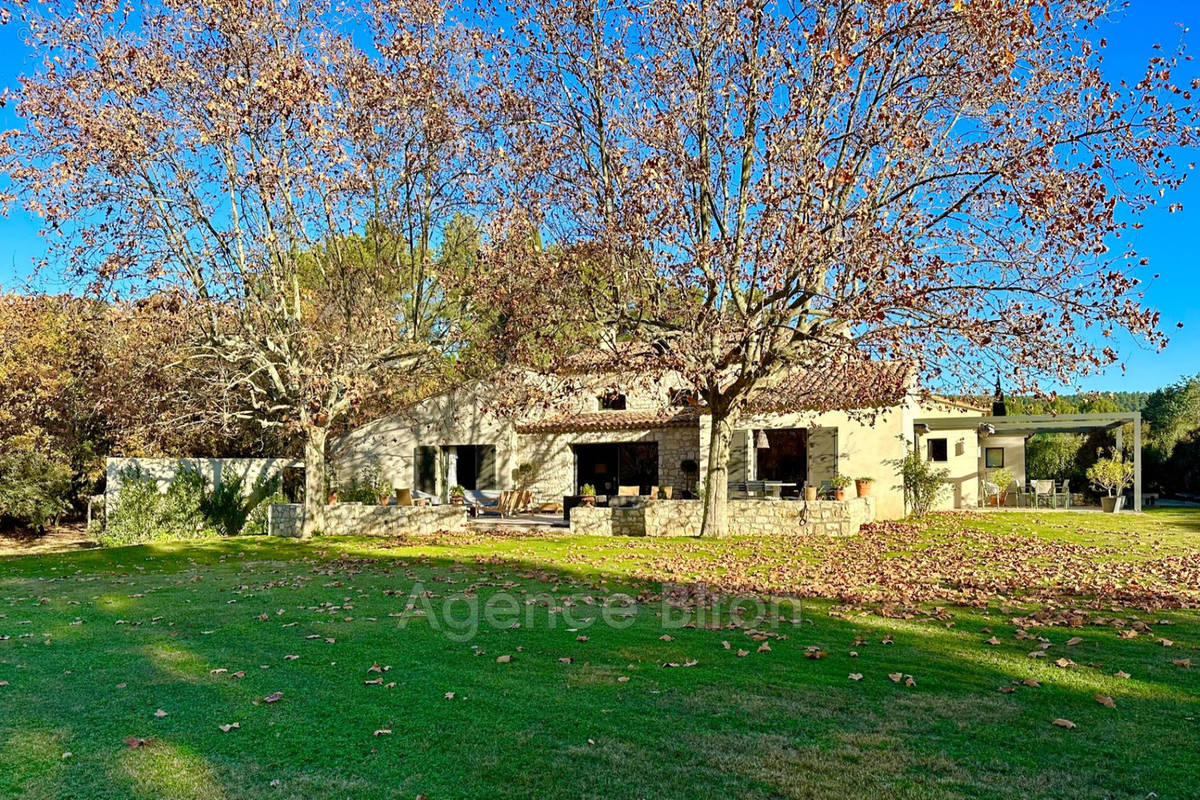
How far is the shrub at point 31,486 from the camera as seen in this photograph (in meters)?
25.1

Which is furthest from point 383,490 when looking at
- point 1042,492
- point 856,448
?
point 1042,492

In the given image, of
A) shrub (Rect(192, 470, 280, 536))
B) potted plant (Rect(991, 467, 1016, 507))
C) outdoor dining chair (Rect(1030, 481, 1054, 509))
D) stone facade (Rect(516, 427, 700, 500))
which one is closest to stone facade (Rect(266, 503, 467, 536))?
shrub (Rect(192, 470, 280, 536))

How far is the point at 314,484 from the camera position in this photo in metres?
20.4

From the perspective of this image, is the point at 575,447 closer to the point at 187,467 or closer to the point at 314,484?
the point at 314,484

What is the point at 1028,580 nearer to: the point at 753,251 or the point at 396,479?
the point at 753,251

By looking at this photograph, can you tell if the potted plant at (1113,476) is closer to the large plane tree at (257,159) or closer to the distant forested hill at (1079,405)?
the distant forested hill at (1079,405)

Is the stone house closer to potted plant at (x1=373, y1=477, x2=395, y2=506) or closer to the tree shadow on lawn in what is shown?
potted plant at (x1=373, y1=477, x2=395, y2=506)

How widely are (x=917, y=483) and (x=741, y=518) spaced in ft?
19.9

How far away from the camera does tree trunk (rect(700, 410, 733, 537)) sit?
57.7 ft

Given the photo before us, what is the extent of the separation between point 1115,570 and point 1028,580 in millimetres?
1819

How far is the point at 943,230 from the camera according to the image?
1373 centimetres

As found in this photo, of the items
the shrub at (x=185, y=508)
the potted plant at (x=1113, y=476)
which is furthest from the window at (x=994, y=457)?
the shrub at (x=185, y=508)

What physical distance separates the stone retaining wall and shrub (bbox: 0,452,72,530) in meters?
18.0

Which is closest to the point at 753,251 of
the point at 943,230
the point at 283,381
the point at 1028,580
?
the point at 943,230
